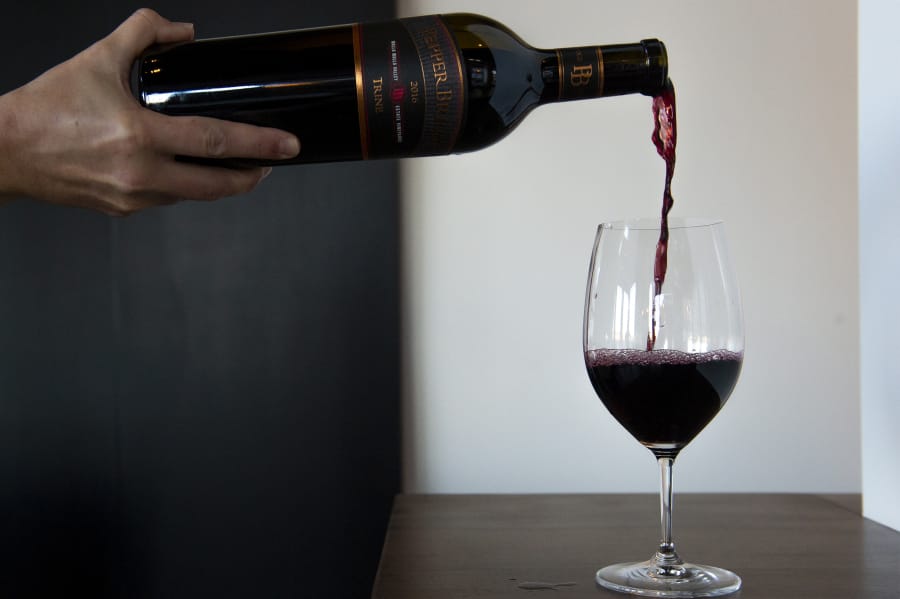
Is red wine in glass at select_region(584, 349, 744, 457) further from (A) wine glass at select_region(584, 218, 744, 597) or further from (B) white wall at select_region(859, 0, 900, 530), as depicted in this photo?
(B) white wall at select_region(859, 0, 900, 530)

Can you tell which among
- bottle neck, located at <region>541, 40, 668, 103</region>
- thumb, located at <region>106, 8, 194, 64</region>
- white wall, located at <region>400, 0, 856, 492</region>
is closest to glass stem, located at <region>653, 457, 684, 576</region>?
bottle neck, located at <region>541, 40, 668, 103</region>

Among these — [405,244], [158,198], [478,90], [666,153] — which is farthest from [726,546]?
[405,244]

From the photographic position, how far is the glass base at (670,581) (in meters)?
0.68

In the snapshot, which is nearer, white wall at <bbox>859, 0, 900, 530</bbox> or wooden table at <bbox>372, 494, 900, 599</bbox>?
wooden table at <bbox>372, 494, 900, 599</bbox>

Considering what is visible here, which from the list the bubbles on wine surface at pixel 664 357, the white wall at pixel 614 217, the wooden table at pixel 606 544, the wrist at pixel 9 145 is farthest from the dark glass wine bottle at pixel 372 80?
A: the white wall at pixel 614 217

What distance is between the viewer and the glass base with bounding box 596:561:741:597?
68 cm

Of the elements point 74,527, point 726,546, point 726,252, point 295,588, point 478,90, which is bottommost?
point 295,588

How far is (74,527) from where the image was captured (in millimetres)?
1704

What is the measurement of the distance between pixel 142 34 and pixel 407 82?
0.24 metres

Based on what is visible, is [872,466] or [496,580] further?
[872,466]

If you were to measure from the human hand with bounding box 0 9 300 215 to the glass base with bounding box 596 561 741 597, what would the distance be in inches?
17.0

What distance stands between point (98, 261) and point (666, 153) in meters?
1.22

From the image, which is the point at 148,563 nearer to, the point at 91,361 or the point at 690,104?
the point at 91,361

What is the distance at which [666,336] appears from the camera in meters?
0.72
